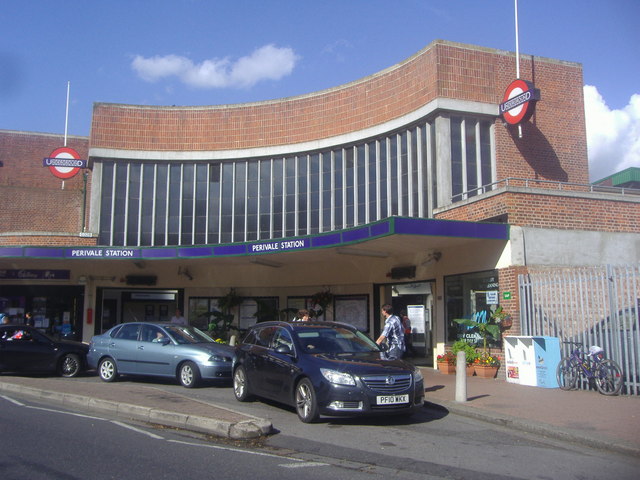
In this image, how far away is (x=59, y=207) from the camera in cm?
2770

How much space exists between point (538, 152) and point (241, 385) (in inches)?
489

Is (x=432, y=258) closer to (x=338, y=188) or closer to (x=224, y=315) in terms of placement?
(x=338, y=188)

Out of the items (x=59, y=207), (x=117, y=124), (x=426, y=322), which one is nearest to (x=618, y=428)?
(x=426, y=322)

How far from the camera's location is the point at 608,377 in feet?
35.4

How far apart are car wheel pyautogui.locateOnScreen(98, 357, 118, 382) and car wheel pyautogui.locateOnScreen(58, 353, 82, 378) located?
50.9 inches

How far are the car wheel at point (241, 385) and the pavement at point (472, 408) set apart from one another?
912 mm

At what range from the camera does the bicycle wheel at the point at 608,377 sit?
10.7 m

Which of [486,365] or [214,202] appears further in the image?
[214,202]

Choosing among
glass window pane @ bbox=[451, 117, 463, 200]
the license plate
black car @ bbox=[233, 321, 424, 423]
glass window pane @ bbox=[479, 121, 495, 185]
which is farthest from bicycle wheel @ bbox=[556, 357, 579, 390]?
glass window pane @ bbox=[479, 121, 495, 185]

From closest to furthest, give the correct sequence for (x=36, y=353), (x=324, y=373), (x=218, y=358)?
1. (x=324, y=373)
2. (x=218, y=358)
3. (x=36, y=353)

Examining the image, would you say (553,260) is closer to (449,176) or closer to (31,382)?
(449,176)

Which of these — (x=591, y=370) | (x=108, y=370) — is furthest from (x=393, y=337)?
(x=108, y=370)

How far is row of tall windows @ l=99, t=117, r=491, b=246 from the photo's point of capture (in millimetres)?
19844

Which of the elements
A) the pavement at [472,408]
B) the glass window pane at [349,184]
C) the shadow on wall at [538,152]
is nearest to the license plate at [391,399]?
the pavement at [472,408]
